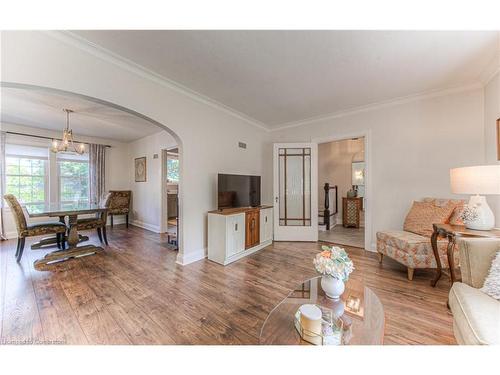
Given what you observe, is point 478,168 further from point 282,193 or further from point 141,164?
point 141,164

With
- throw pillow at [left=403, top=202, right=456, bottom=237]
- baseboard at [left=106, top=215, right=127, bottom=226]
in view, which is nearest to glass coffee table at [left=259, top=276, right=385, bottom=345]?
throw pillow at [left=403, top=202, right=456, bottom=237]

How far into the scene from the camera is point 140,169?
17.7 feet

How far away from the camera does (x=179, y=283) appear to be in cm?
225

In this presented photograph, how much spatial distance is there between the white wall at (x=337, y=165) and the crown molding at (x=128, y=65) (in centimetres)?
370

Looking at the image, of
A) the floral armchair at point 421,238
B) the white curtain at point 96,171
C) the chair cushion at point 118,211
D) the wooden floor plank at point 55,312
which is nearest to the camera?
the wooden floor plank at point 55,312

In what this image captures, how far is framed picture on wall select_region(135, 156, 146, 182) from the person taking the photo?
17.4ft

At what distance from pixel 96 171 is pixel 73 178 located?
1.73ft

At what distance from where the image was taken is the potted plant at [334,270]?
1264 mm

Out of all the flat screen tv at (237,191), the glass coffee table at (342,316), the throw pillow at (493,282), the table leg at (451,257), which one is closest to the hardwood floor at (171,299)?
the table leg at (451,257)

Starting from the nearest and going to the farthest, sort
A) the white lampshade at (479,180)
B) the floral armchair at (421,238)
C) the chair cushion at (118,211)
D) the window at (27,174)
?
1. the white lampshade at (479,180)
2. the floral armchair at (421,238)
3. the window at (27,174)
4. the chair cushion at (118,211)

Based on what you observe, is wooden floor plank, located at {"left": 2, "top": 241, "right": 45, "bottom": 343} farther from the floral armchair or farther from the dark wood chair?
the floral armchair

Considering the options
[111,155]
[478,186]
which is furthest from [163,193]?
[478,186]

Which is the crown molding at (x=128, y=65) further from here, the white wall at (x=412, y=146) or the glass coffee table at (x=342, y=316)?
the glass coffee table at (x=342, y=316)
